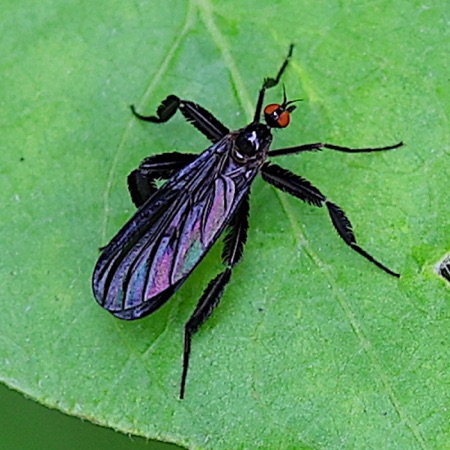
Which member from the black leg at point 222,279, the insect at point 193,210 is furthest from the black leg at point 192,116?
the black leg at point 222,279

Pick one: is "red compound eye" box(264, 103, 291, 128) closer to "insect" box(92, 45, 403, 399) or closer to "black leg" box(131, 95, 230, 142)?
"insect" box(92, 45, 403, 399)

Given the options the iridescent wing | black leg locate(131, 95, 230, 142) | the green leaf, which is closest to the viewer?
the green leaf

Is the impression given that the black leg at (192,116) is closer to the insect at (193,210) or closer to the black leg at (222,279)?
the insect at (193,210)

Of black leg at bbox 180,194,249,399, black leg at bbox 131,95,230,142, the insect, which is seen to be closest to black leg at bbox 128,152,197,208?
the insect

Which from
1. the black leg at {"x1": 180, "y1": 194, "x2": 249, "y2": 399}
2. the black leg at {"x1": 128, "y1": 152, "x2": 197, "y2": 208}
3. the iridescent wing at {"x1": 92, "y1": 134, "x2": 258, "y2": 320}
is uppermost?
the black leg at {"x1": 128, "y1": 152, "x2": 197, "y2": 208}

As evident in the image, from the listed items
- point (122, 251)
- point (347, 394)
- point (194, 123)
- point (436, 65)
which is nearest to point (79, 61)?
point (194, 123)

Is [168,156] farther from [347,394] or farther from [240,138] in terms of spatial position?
[347,394]

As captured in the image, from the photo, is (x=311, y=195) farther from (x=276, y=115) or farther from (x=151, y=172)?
(x=151, y=172)
